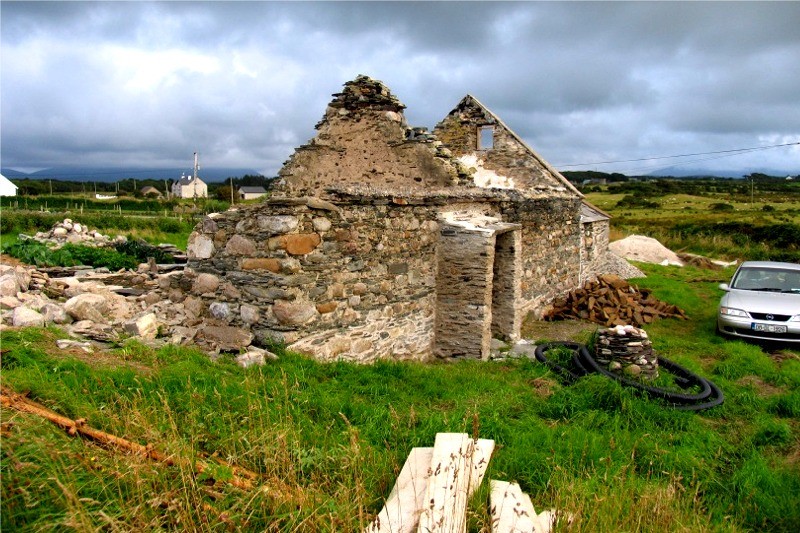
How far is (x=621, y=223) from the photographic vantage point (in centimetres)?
4247

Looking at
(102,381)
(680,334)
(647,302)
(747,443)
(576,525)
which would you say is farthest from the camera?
(647,302)

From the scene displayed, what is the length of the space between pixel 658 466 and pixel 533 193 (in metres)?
9.74

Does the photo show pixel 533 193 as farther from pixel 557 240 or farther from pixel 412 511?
pixel 412 511

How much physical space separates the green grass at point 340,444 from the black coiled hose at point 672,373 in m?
0.23

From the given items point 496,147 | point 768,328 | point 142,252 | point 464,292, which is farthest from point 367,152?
point 142,252

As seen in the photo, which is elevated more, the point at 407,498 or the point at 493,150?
the point at 493,150

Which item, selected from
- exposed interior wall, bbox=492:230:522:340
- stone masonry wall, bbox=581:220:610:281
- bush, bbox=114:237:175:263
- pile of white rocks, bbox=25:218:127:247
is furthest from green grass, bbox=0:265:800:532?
pile of white rocks, bbox=25:218:127:247

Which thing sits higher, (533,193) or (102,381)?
(533,193)

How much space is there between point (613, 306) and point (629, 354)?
6765 millimetres

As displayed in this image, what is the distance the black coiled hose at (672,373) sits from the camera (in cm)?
646

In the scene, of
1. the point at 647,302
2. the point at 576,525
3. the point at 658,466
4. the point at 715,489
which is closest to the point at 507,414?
the point at 658,466

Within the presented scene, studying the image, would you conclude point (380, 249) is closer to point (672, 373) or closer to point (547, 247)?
point (672, 373)

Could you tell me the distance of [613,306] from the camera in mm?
13828

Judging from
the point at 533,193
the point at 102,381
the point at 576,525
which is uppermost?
the point at 533,193
